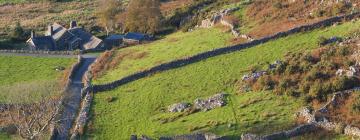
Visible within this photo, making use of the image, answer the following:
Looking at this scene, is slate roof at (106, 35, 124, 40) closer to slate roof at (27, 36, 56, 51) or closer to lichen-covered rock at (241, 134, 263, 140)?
slate roof at (27, 36, 56, 51)

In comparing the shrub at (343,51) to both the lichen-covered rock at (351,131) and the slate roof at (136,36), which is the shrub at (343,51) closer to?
the lichen-covered rock at (351,131)

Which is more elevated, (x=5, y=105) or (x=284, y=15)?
(x=284, y=15)

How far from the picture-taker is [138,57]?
8062 centimetres

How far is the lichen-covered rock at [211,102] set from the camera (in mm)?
55156

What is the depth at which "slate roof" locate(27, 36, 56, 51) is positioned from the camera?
9812 centimetres

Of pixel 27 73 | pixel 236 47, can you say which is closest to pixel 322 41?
pixel 236 47

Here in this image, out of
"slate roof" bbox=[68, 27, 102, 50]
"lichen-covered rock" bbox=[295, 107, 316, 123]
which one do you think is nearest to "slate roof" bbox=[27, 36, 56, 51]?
"slate roof" bbox=[68, 27, 102, 50]

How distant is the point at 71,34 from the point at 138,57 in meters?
23.6

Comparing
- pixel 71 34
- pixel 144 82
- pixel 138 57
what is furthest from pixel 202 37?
pixel 71 34

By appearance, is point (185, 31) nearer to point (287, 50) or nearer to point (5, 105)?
point (287, 50)

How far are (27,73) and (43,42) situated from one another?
19.7 meters

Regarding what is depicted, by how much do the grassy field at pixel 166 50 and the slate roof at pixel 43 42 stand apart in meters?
16.2

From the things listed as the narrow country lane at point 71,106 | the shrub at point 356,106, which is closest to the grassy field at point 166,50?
the narrow country lane at point 71,106

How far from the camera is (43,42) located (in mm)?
99312
